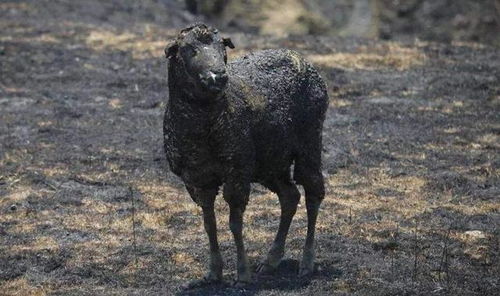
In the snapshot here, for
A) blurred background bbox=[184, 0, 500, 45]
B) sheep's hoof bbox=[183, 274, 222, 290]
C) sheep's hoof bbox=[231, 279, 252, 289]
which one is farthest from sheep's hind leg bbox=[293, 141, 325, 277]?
blurred background bbox=[184, 0, 500, 45]

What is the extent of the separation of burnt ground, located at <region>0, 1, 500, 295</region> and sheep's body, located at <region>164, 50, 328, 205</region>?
3.66 ft

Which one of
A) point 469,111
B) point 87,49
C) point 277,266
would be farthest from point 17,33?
point 277,266

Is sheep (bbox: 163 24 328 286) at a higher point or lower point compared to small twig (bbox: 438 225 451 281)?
higher

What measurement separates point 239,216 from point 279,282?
825 millimetres

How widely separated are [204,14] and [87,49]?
18.4 feet

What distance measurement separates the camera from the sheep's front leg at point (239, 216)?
8.38 meters

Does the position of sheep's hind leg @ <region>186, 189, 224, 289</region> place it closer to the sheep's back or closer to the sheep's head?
the sheep's back

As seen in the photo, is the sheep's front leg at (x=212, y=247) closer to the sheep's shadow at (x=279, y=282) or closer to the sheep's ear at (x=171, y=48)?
the sheep's shadow at (x=279, y=282)

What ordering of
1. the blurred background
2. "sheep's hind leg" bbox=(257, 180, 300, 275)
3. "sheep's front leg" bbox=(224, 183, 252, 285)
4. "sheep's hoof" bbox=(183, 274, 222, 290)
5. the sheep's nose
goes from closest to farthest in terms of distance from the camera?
the sheep's nose, "sheep's front leg" bbox=(224, 183, 252, 285), "sheep's hoof" bbox=(183, 274, 222, 290), "sheep's hind leg" bbox=(257, 180, 300, 275), the blurred background

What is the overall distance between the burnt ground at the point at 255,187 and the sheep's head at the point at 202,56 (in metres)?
1.96

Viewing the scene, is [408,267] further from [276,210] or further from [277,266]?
[276,210]

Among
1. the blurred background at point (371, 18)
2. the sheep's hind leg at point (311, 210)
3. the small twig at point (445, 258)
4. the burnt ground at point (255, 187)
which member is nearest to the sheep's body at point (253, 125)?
the sheep's hind leg at point (311, 210)

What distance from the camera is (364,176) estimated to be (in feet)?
44.1

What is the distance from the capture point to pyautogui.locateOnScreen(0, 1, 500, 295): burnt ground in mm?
9445
